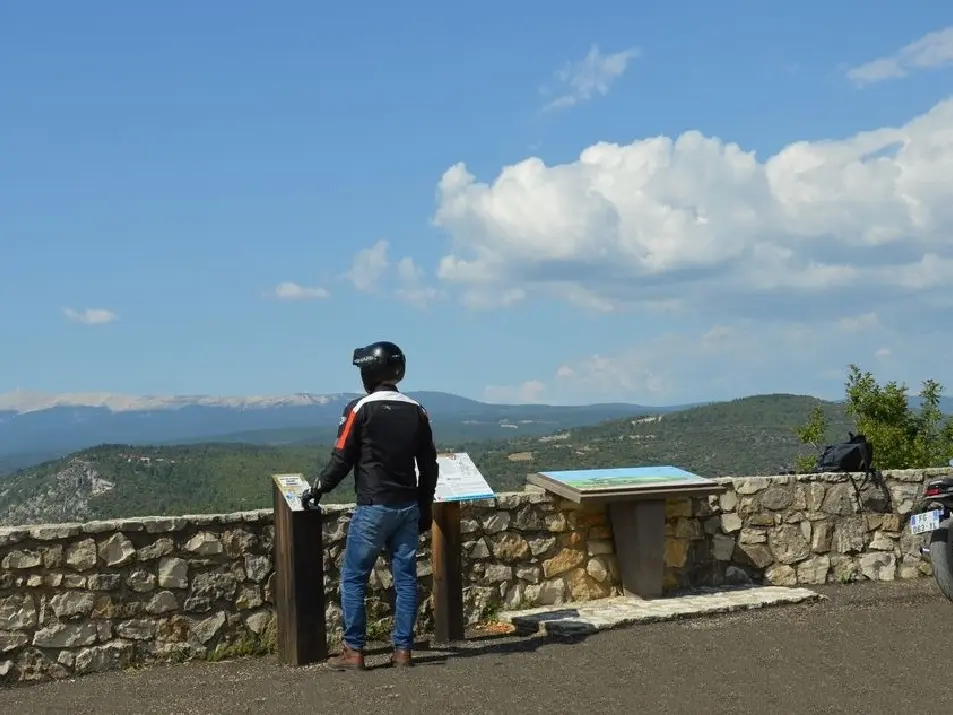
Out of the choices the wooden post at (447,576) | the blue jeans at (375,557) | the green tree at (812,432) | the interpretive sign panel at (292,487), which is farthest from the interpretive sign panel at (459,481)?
the green tree at (812,432)

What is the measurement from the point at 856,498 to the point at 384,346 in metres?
5.47

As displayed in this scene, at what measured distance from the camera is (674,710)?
6.05 metres

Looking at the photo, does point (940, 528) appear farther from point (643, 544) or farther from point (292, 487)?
point (292, 487)

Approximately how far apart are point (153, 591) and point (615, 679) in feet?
11.0

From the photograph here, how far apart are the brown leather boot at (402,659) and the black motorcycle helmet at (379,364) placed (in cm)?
169

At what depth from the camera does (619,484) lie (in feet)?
31.2

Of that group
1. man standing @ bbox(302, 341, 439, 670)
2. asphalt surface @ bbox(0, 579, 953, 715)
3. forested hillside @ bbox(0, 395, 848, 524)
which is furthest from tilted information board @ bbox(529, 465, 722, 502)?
forested hillside @ bbox(0, 395, 848, 524)

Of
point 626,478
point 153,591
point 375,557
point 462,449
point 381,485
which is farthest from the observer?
point 462,449

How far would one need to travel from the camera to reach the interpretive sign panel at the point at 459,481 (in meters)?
8.33

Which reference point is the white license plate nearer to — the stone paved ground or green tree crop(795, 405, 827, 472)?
the stone paved ground

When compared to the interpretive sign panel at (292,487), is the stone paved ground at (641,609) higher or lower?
lower

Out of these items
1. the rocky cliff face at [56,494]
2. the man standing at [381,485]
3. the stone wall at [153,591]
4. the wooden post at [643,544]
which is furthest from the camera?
the rocky cliff face at [56,494]

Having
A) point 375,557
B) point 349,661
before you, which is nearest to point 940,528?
point 375,557

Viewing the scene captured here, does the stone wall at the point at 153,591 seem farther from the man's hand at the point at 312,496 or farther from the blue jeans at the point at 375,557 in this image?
the blue jeans at the point at 375,557
